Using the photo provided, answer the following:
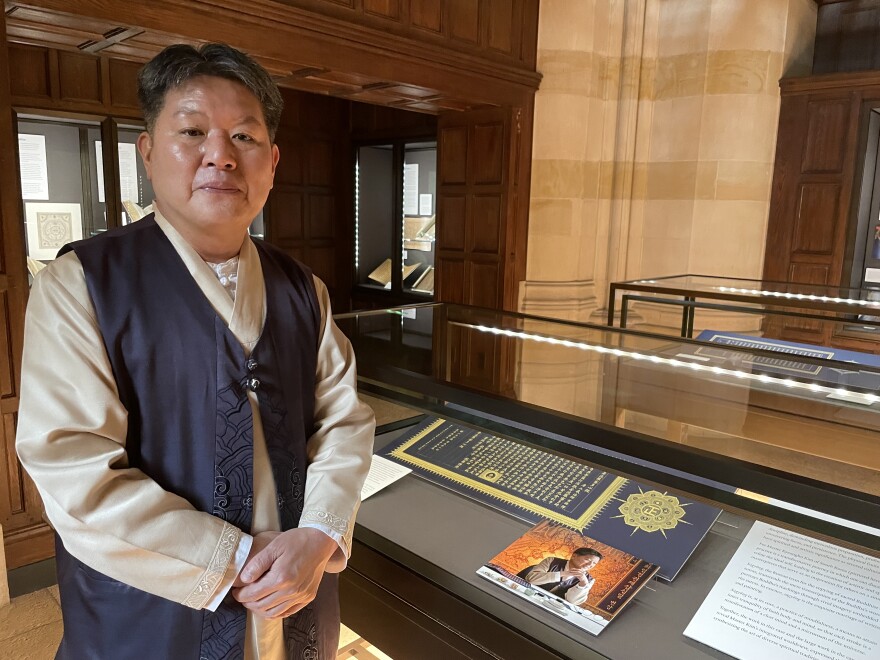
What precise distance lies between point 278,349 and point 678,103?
6273mm

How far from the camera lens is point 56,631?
2.76 m

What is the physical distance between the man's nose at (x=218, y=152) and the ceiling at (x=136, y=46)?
2.67 metres

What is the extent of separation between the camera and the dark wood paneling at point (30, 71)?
4.79 meters

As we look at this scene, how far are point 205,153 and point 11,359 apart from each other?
2.48 meters

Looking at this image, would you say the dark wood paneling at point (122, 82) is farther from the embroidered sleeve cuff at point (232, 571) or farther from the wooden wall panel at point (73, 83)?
the embroidered sleeve cuff at point (232, 571)

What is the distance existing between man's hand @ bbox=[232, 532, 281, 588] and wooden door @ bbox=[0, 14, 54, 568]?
2422mm

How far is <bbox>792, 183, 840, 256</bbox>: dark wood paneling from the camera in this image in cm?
627

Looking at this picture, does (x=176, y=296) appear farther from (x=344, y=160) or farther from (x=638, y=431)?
(x=344, y=160)

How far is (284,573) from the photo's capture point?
1168mm

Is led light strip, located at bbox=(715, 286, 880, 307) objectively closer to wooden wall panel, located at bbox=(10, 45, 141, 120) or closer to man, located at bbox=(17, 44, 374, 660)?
man, located at bbox=(17, 44, 374, 660)

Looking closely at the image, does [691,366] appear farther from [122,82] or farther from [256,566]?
[122,82]

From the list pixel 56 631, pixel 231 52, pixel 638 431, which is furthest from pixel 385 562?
pixel 56 631

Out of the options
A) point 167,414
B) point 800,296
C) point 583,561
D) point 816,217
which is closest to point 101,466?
point 167,414

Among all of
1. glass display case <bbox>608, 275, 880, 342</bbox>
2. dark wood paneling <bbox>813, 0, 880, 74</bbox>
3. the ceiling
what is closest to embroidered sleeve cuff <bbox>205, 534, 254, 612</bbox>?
the ceiling
